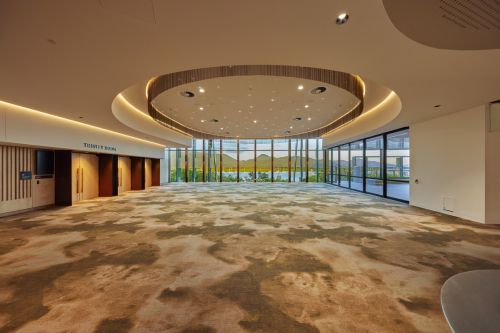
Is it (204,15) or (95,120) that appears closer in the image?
(204,15)

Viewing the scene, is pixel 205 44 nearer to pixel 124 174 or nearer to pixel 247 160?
pixel 124 174

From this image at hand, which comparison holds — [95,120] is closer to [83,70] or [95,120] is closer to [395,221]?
[83,70]

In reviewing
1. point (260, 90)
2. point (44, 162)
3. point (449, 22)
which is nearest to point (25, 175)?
point (44, 162)

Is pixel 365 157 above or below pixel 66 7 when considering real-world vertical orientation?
below

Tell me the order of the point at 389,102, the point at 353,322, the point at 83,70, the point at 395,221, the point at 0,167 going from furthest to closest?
1. the point at 389,102
2. the point at 0,167
3. the point at 395,221
4. the point at 83,70
5. the point at 353,322

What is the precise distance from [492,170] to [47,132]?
16893mm

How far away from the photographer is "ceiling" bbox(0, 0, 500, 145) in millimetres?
A: 2986

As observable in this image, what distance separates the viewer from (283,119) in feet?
43.6

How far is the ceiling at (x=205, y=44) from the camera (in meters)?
2.99

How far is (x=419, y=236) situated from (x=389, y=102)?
6246 millimetres

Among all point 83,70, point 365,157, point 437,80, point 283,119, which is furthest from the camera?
point 365,157

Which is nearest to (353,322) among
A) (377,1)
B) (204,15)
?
(377,1)

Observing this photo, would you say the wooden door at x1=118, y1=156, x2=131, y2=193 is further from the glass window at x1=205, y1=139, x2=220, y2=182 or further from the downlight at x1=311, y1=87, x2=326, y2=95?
the downlight at x1=311, y1=87, x2=326, y2=95

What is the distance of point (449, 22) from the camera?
3385 millimetres
